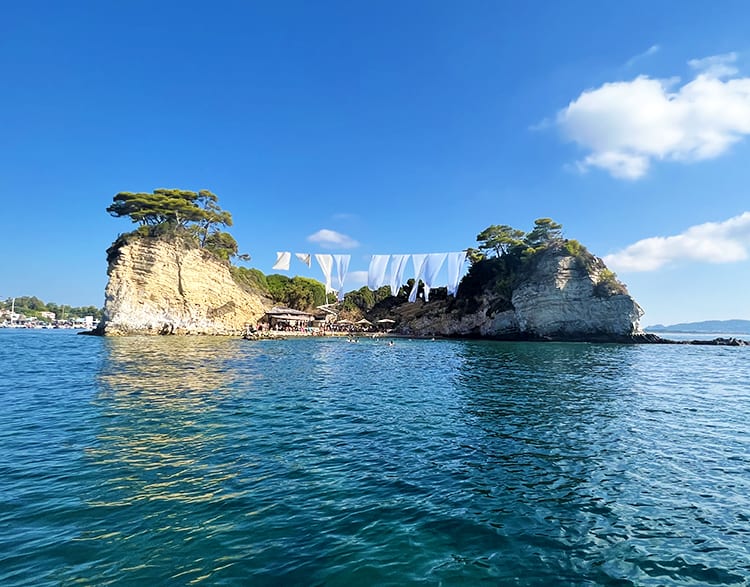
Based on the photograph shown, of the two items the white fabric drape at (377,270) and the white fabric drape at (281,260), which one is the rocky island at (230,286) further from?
the white fabric drape at (377,270)

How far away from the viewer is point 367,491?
20.2 ft

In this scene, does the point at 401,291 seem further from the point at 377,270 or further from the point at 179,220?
the point at 179,220

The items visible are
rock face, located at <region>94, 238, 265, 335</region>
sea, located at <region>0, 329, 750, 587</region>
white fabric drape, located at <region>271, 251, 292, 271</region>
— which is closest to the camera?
sea, located at <region>0, 329, 750, 587</region>

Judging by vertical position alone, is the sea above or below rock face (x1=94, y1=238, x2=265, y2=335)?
below

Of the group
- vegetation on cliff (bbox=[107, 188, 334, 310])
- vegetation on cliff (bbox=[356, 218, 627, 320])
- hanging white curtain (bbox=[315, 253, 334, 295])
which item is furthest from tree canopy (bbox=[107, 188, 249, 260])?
vegetation on cliff (bbox=[356, 218, 627, 320])

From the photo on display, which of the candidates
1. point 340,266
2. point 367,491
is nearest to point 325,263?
point 340,266

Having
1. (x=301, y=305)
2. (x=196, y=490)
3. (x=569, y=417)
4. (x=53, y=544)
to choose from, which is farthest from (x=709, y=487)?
(x=301, y=305)

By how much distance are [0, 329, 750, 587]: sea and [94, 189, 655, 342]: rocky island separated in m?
40.4

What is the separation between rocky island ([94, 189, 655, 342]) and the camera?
49.3 metres

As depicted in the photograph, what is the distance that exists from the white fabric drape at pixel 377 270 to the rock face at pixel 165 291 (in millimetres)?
28160

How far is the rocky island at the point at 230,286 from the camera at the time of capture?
49312 mm

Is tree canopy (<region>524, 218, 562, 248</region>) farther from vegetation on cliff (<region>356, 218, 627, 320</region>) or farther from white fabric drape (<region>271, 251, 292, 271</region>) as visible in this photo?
white fabric drape (<region>271, 251, 292, 271</region>)

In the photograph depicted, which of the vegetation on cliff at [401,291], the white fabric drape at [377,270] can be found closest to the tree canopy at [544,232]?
the vegetation on cliff at [401,291]

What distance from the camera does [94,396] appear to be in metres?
13.0
